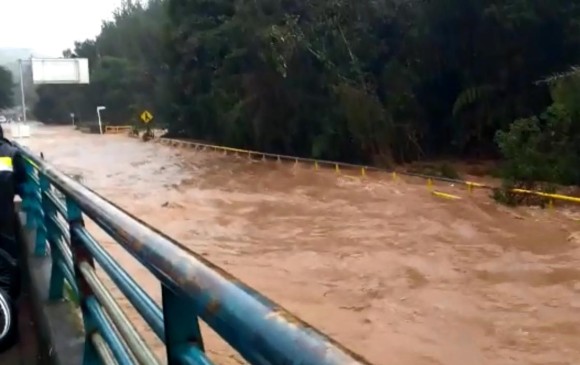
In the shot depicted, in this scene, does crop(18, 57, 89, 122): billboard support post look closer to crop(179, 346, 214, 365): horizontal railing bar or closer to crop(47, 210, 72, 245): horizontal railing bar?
crop(47, 210, 72, 245): horizontal railing bar

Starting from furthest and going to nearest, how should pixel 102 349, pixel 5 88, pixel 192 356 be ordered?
pixel 5 88 → pixel 102 349 → pixel 192 356

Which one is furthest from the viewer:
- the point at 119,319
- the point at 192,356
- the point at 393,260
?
the point at 393,260

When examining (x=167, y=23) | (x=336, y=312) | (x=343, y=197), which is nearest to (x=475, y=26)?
(x=343, y=197)

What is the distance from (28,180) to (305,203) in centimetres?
1375

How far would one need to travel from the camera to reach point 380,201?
19203 mm

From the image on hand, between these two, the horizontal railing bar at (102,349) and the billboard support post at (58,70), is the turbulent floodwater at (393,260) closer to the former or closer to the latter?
the horizontal railing bar at (102,349)

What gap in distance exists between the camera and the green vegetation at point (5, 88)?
10099 cm

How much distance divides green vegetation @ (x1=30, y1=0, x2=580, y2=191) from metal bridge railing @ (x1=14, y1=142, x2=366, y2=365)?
17350 mm

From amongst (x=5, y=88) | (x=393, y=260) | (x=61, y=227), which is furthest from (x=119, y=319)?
(x=5, y=88)

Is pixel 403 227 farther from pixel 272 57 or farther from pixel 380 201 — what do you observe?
pixel 272 57

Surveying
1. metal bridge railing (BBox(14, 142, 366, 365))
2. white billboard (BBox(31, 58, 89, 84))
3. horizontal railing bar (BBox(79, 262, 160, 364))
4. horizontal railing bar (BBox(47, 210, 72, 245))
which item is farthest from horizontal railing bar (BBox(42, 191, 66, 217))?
white billboard (BBox(31, 58, 89, 84))

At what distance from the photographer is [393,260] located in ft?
41.0

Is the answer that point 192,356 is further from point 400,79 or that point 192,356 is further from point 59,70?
point 59,70

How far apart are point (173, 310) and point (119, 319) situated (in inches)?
33.4
